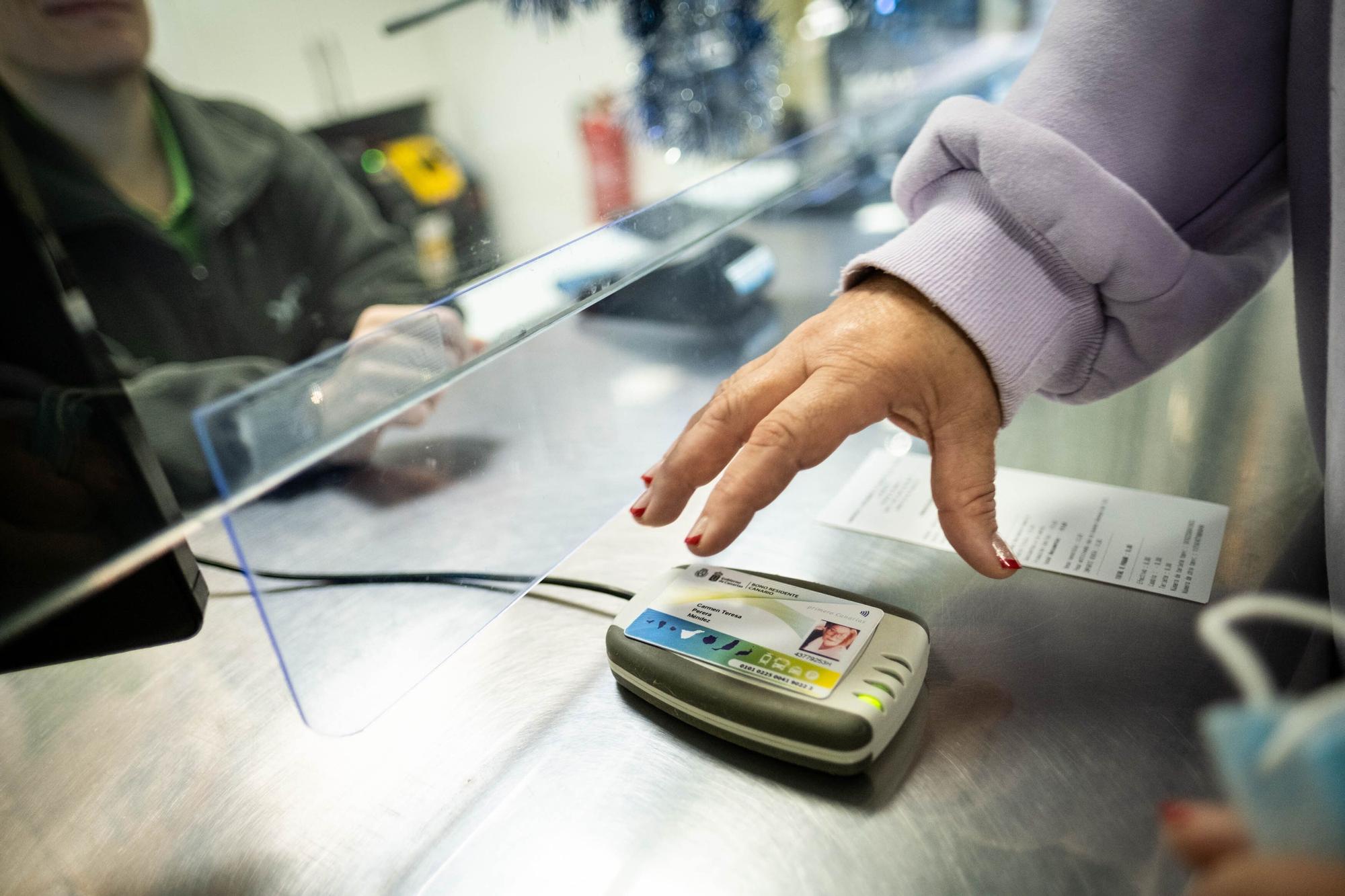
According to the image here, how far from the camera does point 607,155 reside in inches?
34.0

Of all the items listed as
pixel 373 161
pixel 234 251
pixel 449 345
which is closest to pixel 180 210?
pixel 234 251

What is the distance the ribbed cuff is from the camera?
44 centimetres

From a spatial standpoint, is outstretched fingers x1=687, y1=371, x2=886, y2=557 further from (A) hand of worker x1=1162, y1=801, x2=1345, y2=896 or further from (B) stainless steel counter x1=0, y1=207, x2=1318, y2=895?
(A) hand of worker x1=1162, y1=801, x2=1345, y2=896

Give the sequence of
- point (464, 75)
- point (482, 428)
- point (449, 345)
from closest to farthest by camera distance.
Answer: point (449, 345), point (482, 428), point (464, 75)

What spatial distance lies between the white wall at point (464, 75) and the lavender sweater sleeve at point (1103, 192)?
1.03 feet

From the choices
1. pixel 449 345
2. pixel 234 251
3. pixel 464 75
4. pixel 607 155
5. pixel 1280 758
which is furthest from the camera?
pixel 234 251

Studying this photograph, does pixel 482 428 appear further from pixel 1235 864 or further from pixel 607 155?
pixel 1235 864

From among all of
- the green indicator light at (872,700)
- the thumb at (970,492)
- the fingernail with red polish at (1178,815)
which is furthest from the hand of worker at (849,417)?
the fingernail with red polish at (1178,815)

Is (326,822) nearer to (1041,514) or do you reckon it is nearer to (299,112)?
(1041,514)

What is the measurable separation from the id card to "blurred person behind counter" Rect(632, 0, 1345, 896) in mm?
34

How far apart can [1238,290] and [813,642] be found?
364mm

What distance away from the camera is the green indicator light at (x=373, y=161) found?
144 centimetres

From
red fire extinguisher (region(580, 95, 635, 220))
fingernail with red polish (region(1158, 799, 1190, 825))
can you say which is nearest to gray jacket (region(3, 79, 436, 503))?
red fire extinguisher (region(580, 95, 635, 220))

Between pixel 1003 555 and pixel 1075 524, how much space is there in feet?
0.45
